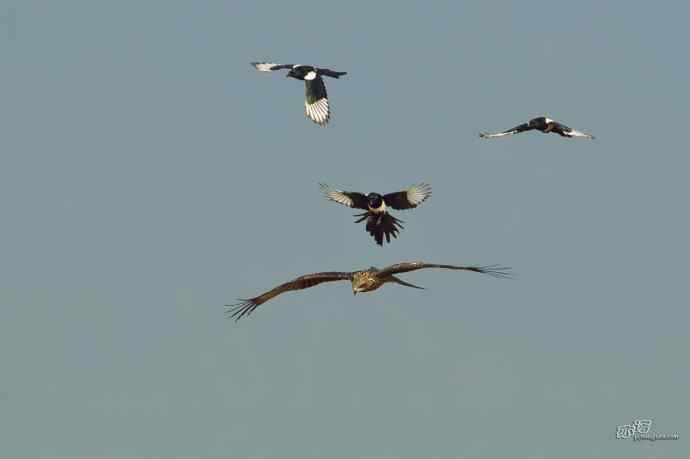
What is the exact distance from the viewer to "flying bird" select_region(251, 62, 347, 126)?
6359cm

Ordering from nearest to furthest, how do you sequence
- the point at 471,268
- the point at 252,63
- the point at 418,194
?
the point at 471,268, the point at 418,194, the point at 252,63

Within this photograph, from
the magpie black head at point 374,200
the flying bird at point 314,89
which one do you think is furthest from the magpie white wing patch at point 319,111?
the magpie black head at point 374,200

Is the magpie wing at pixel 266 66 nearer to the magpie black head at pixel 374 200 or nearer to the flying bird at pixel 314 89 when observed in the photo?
the flying bird at pixel 314 89

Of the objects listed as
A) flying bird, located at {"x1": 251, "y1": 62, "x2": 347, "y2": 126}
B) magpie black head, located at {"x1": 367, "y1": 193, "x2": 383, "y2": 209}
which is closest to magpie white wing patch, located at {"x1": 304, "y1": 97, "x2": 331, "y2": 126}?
flying bird, located at {"x1": 251, "y1": 62, "x2": 347, "y2": 126}

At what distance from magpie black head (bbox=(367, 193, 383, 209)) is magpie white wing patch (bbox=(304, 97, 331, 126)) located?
3374mm

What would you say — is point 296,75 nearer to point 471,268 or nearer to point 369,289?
point 369,289

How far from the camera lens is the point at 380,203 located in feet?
203

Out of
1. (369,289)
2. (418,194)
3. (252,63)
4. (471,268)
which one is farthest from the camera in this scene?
(252,63)

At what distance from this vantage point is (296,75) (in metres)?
65.9

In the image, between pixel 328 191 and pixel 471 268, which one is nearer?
pixel 471 268

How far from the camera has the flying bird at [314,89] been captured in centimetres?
6359

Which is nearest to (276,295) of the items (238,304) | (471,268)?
(238,304)

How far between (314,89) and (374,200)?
18.5 feet

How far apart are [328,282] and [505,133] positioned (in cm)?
1131
